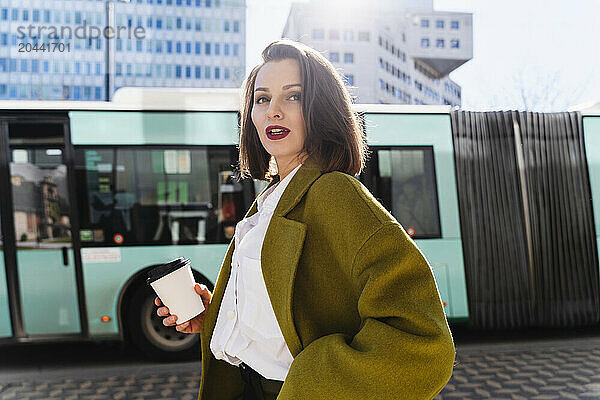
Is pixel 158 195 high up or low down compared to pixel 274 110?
down

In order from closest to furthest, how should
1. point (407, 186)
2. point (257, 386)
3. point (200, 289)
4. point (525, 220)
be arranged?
point (257, 386) → point (200, 289) → point (407, 186) → point (525, 220)

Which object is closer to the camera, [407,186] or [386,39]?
[407,186]

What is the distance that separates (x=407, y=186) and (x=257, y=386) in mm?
5465

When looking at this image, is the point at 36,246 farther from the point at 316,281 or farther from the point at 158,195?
the point at 316,281

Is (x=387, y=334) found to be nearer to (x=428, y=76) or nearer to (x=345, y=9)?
(x=345, y=9)

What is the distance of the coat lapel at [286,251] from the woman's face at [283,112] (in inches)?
2.9

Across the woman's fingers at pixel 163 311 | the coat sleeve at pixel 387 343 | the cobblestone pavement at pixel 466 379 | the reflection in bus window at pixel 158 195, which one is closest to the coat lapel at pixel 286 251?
the coat sleeve at pixel 387 343

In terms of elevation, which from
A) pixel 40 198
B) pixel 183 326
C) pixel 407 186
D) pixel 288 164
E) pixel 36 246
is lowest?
pixel 36 246

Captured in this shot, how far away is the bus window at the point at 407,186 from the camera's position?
686 cm

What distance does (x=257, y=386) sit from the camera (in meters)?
1.66

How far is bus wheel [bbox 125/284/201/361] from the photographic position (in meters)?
6.42

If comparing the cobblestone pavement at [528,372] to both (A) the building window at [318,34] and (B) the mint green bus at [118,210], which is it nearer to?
(B) the mint green bus at [118,210]

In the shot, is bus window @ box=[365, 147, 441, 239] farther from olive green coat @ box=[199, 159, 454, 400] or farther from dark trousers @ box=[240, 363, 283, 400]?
olive green coat @ box=[199, 159, 454, 400]

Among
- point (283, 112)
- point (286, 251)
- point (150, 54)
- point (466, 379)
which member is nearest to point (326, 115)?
point (283, 112)
